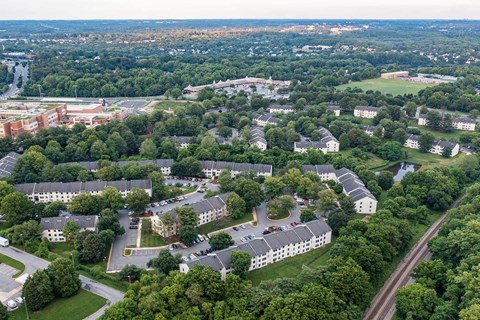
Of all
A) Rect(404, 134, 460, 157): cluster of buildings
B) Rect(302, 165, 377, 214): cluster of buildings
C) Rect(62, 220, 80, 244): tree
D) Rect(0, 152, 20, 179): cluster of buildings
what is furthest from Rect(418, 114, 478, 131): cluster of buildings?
Rect(0, 152, 20, 179): cluster of buildings

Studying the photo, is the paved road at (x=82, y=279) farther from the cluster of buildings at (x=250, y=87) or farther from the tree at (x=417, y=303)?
the cluster of buildings at (x=250, y=87)

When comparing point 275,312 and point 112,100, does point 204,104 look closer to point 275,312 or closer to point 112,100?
point 112,100

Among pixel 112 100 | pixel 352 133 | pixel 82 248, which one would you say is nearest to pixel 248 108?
pixel 352 133

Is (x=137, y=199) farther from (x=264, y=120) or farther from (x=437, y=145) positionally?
(x=437, y=145)

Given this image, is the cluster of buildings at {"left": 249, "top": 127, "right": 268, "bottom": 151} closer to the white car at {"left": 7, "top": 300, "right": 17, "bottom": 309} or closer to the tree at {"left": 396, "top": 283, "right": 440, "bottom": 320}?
the tree at {"left": 396, "top": 283, "right": 440, "bottom": 320}

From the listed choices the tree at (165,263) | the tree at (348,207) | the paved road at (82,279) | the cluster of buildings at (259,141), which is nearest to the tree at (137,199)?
the paved road at (82,279)

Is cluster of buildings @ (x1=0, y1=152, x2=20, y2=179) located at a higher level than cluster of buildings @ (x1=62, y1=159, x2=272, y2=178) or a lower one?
higher
